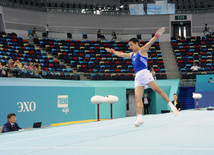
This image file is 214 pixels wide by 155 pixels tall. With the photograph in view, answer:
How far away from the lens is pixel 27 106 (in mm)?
12477

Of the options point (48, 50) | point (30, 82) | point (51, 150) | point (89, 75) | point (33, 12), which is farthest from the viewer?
point (33, 12)

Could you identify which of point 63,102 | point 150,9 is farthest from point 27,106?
point 150,9

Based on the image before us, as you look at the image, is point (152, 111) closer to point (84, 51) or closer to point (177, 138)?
point (84, 51)

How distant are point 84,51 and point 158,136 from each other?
20567mm

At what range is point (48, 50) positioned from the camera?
78.5 feet

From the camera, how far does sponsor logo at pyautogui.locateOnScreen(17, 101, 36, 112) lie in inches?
477

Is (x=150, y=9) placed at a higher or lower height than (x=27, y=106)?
higher

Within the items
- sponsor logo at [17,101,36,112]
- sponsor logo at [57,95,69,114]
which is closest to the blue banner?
sponsor logo at [57,95,69,114]

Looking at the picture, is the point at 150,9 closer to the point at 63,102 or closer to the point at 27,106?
the point at 63,102

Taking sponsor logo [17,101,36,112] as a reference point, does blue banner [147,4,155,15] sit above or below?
above

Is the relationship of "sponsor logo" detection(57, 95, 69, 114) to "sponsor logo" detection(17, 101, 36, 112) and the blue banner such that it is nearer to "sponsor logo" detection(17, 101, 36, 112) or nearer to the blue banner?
"sponsor logo" detection(17, 101, 36, 112)

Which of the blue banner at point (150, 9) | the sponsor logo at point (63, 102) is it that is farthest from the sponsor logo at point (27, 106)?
the blue banner at point (150, 9)

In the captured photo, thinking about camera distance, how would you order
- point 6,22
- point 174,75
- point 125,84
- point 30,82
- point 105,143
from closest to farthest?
point 105,143, point 30,82, point 125,84, point 174,75, point 6,22

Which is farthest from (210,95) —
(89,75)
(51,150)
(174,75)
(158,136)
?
(51,150)
